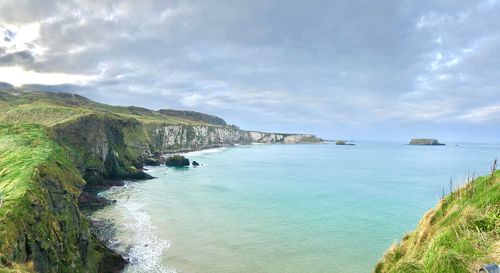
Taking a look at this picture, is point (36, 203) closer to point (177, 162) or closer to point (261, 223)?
point (261, 223)

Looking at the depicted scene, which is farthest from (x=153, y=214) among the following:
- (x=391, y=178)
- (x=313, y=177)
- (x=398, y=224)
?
(x=391, y=178)

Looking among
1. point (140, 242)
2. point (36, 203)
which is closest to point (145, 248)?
point (140, 242)

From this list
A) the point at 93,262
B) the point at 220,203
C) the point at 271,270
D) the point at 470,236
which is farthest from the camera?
the point at 220,203

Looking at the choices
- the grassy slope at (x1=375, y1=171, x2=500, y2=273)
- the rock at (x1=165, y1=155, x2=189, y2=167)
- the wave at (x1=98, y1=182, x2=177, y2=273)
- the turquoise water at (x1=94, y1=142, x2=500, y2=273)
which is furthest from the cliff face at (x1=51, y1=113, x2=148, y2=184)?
the grassy slope at (x1=375, y1=171, x2=500, y2=273)

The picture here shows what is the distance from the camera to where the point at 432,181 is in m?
84.2

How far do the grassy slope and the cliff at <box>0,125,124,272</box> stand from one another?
12802 millimetres

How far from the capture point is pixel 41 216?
1783cm

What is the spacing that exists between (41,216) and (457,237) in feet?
61.1

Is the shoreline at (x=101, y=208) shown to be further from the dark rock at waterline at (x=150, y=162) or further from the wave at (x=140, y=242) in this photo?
the dark rock at waterline at (x=150, y=162)

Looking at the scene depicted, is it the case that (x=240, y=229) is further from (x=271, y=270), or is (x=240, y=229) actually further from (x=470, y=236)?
(x=470, y=236)

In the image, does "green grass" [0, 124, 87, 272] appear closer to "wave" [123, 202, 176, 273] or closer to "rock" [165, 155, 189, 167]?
"wave" [123, 202, 176, 273]

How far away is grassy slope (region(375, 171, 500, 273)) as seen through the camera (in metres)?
9.05

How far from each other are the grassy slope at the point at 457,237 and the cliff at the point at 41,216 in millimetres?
12802

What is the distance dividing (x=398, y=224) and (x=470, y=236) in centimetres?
3719
